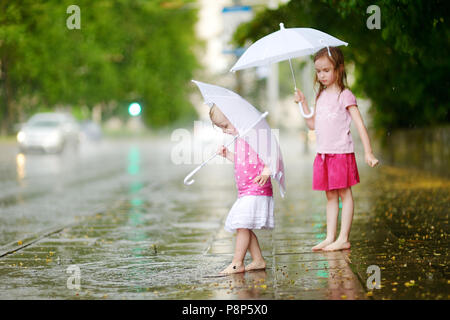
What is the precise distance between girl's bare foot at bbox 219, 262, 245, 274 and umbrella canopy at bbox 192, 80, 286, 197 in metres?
0.73

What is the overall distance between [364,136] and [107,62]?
47620mm

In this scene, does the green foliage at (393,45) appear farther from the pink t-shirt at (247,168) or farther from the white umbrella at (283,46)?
the pink t-shirt at (247,168)

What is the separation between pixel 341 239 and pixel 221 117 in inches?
66.4

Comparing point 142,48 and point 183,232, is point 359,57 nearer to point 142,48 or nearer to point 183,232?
point 183,232

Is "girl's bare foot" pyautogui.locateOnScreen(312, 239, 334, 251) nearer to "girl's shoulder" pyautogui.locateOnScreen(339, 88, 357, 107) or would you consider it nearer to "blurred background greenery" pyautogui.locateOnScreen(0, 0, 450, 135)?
"girl's shoulder" pyautogui.locateOnScreen(339, 88, 357, 107)

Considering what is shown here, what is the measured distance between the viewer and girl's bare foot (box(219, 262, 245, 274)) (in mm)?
6387

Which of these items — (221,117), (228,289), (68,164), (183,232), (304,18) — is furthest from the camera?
(68,164)

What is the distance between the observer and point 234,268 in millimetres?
6426

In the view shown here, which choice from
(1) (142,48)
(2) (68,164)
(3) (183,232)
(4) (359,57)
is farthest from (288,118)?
(3) (183,232)

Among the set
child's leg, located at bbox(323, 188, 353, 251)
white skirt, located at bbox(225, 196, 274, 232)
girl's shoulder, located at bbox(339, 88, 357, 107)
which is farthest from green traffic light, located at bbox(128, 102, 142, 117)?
child's leg, located at bbox(323, 188, 353, 251)

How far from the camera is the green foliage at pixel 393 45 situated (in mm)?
9109

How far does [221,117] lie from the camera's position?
258 inches

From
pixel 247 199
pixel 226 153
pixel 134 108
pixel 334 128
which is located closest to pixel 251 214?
pixel 247 199

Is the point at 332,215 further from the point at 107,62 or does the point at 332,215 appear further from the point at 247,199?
the point at 107,62
